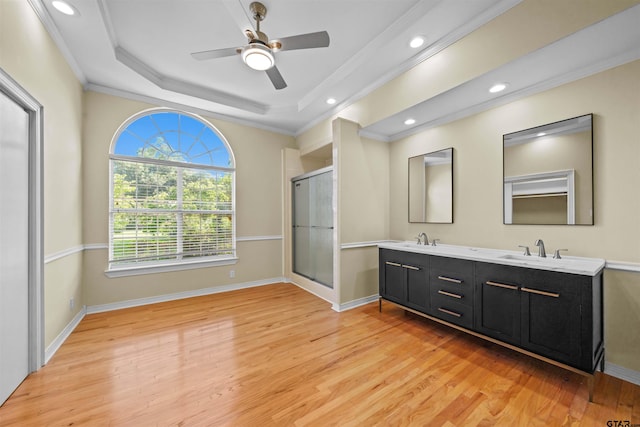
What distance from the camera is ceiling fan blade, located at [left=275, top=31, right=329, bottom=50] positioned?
196 cm

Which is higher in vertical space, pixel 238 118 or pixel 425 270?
pixel 238 118

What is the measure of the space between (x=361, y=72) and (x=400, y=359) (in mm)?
3059

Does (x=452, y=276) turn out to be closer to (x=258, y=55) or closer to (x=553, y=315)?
(x=553, y=315)

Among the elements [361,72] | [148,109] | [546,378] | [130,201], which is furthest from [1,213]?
[546,378]

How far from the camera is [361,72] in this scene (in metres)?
2.90

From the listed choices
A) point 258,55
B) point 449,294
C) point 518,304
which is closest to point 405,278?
point 449,294

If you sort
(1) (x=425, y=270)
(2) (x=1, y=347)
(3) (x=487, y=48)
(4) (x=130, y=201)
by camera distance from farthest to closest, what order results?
1. (4) (x=130, y=201)
2. (1) (x=425, y=270)
3. (3) (x=487, y=48)
4. (2) (x=1, y=347)

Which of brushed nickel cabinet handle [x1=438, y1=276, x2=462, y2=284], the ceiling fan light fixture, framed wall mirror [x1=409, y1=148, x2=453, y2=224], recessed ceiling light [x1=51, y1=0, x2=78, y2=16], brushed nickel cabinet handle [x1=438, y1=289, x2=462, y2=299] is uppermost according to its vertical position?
recessed ceiling light [x1=51, y1=0, x2=78, y2=16]

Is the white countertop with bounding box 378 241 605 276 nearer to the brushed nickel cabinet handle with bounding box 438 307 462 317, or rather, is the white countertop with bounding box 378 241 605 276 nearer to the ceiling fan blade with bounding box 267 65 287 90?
the brushed nickel cabinet handle with bounding box 438 307 462 317

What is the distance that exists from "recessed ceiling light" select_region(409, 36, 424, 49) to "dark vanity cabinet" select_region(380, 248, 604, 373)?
214 cm

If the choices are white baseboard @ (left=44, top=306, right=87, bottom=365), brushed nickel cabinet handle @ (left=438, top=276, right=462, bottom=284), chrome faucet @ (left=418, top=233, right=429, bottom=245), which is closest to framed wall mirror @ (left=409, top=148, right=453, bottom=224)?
chrome faucet @ (left=418, top=233, right=429, bottom=245)

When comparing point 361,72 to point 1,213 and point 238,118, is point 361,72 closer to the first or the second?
point 238,118

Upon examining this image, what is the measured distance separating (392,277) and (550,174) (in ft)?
6.15

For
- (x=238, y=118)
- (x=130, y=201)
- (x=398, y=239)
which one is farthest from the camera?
(x=238, y=118)
